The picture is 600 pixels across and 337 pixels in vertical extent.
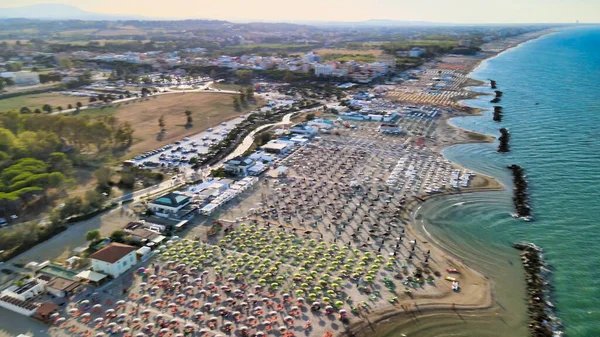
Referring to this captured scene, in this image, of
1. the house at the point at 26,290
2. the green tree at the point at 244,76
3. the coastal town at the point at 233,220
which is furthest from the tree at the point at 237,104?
the house at the point at 26,290

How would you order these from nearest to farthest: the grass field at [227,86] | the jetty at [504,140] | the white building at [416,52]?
the jetty at [504,140] → the grass field at [227,86] → the white building at [416,52]

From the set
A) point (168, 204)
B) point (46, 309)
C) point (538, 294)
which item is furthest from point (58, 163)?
point (538, 294)

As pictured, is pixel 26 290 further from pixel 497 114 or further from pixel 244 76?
pixel 244 76

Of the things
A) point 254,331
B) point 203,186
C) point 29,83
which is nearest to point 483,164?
point 203,186

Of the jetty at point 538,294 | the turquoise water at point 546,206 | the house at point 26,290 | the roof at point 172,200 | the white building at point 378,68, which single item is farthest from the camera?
the white building at point 378,68

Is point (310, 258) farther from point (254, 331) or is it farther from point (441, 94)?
point (441, 94)

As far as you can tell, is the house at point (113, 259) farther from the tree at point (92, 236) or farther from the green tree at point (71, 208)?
the green tree at point (71, 208)
